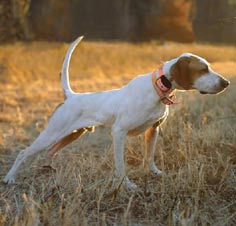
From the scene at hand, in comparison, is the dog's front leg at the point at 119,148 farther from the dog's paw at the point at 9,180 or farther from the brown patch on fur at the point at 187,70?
the dog's paw at the point at 9,180

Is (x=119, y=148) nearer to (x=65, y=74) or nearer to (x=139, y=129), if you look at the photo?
(x=139, y=129)

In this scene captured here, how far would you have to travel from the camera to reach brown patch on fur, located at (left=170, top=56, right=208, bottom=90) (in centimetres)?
479

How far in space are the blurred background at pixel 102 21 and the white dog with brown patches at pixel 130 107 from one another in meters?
5.66

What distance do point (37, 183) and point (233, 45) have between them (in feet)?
56.9

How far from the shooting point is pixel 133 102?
499 centimetres

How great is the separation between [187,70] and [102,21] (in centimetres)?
1800

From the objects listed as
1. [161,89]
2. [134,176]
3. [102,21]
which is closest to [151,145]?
[134,176]

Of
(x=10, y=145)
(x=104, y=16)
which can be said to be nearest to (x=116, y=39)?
(x=104, y=16)

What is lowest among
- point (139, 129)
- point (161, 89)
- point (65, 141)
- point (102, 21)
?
point (102, 21)

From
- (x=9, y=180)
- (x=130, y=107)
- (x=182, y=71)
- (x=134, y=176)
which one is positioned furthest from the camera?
(x=9, y=180)

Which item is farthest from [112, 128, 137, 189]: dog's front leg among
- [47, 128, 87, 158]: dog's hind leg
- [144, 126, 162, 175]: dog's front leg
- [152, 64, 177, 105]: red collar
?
[47, 128, 87, 158]: dog's hind leg

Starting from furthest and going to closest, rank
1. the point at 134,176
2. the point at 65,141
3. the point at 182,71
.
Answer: the point at 65,141 < the point at 134,176 < the point at 182,71

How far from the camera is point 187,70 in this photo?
480cm

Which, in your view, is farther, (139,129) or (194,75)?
(139,129)
